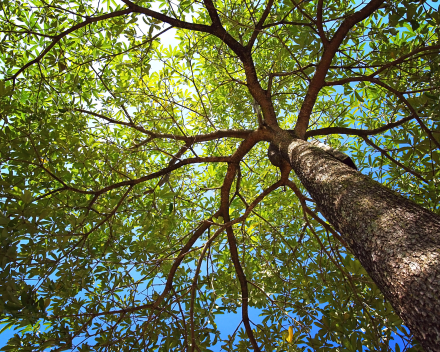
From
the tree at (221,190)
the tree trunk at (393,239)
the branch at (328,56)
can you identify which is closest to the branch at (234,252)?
the tree at (221,190)

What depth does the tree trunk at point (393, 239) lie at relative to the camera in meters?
0.80

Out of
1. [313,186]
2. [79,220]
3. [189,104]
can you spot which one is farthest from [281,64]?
[79,220]

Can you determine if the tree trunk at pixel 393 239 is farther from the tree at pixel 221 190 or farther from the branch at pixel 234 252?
the branch at pixel 234 252

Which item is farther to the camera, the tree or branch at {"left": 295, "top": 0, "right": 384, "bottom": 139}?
branch at {"left": 295, "top": 0, "right": 384, "bottom": 139}

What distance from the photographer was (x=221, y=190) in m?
3.33

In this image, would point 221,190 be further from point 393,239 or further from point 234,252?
point 393,239

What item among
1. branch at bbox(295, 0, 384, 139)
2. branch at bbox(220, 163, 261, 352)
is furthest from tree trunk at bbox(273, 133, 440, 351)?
branch at bbox(220, 163, 261, 352)

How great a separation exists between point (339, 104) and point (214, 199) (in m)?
2.47

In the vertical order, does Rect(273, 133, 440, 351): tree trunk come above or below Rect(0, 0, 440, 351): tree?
below

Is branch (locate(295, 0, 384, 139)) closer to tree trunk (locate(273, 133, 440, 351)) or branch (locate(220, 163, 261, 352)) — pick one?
branch (locate(220, 163, 261, 352))

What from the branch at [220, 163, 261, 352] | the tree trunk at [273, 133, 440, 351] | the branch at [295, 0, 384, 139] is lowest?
the tree trunk at [273, 133, 440, 351]

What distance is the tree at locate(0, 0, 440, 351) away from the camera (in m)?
1.52

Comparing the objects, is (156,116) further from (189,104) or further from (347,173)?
(347,173)

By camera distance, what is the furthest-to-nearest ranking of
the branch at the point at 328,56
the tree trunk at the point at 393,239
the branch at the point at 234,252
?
the branch at the point at 234,252 → the branch at the point at 328,56 → the tree trunk at the point at 393,239
